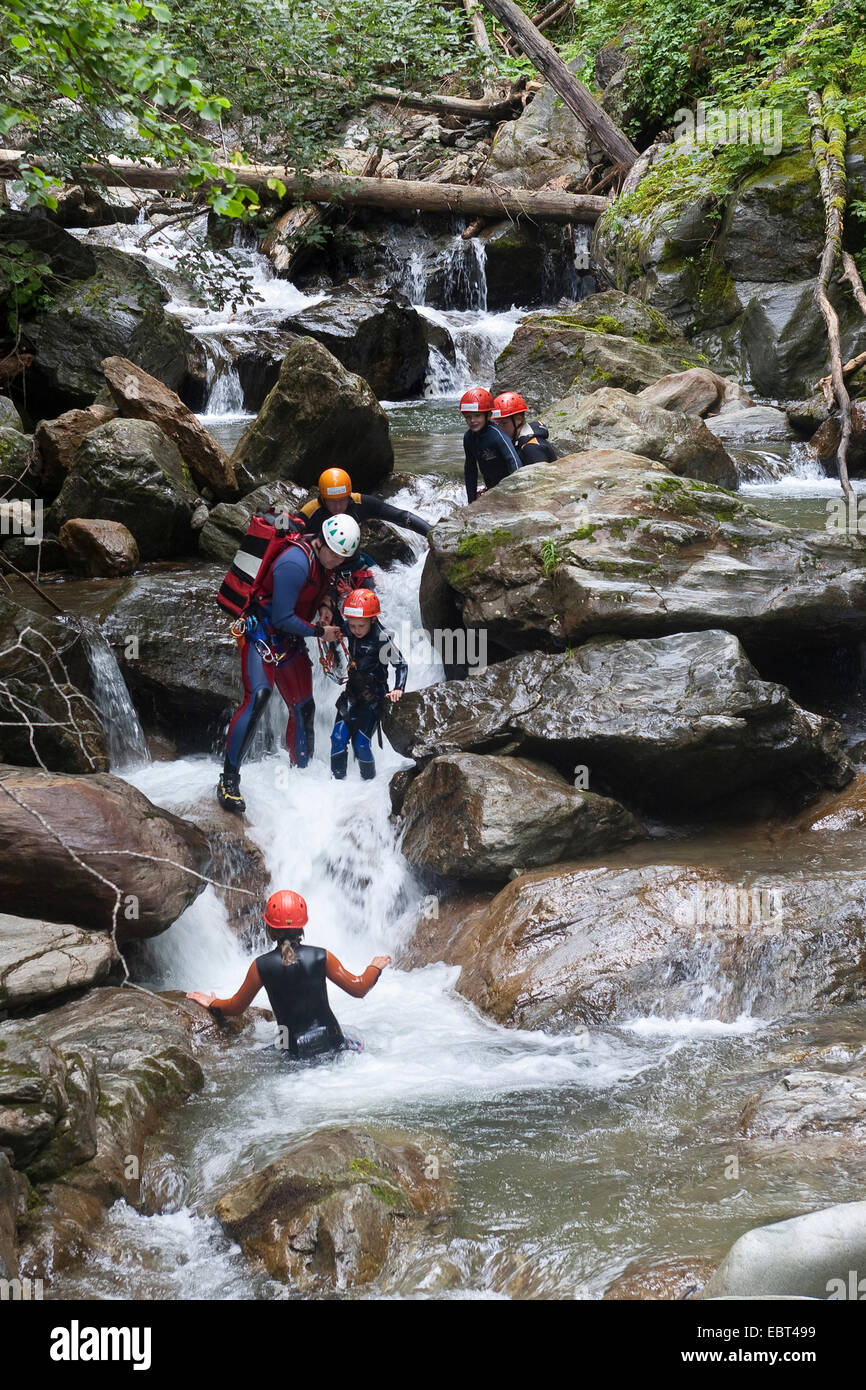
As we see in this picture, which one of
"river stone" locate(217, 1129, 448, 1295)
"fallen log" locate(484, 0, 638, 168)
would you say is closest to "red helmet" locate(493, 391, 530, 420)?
"river stone" locate(217, 1129, 448, 1295)

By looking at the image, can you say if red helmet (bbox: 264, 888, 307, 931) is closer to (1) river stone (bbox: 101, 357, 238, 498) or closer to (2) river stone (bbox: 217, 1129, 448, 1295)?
(2) river stone (bbox: 217, 1129, 448, 1295)

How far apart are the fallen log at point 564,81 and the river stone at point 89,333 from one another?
9375 mm

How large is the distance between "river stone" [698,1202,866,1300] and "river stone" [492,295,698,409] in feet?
36.8

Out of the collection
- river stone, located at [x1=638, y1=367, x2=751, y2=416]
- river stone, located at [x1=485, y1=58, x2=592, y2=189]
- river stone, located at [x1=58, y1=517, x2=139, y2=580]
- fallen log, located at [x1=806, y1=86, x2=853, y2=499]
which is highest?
river stone, located at [x1=485, y1=58, x2=592, y2=189]

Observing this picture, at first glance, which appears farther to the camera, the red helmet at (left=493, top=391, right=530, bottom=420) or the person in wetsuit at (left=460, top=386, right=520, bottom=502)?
the red helmet at (left=493, top=391, right=530, bottom=420)

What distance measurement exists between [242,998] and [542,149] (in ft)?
63.3

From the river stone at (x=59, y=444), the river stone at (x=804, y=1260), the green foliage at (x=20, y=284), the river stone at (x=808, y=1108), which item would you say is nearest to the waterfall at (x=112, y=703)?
the river stone at (x=59, y=444)

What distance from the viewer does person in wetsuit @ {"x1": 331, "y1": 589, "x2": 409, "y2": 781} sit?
24.7 ft

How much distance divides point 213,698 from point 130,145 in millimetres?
5461

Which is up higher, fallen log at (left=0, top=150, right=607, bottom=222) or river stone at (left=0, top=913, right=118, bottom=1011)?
fallen log at (left=0, top=150, right=607, bottom=222)

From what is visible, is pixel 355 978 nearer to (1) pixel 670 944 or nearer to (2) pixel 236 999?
(2) pixel 236 999

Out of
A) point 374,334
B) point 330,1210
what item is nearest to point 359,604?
point 330,1210

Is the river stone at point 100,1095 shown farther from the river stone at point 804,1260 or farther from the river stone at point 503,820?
the river stone at point 804,1260

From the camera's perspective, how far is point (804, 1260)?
3.11m
